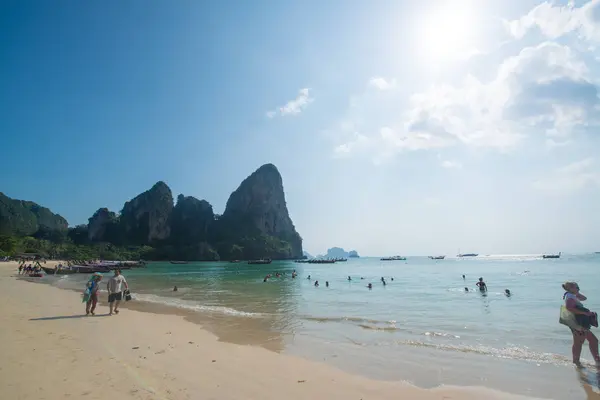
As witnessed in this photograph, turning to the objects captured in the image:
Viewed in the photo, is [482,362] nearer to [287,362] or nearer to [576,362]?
[576,362]

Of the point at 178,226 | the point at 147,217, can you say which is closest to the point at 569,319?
the point at 147,217

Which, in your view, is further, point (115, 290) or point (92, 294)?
point (115, 290)

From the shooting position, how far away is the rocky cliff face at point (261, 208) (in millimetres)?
173625

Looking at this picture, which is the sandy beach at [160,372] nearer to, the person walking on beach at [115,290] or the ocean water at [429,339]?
the ocean water at [429,339]

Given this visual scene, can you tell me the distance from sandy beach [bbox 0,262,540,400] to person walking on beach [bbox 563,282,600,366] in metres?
3.08

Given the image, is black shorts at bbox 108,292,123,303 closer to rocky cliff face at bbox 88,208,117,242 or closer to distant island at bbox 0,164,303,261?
distant island at bbox 0,164,303,261

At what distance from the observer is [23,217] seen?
166375 mm

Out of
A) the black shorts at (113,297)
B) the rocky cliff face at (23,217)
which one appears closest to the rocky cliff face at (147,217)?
the rocky cliff face at (23,217)

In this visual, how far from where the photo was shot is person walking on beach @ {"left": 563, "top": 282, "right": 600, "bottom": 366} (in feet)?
25.5

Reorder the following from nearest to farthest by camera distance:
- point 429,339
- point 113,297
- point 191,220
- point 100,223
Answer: point 429,339, point 113,297, point 100,223, point 191,220

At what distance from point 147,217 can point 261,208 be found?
58.8 meters

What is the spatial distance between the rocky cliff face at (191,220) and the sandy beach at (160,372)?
161050 millimetres

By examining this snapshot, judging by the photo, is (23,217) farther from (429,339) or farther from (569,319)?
(569,319)

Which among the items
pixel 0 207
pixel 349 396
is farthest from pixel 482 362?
pixel 0 207
